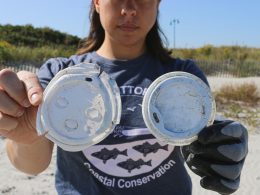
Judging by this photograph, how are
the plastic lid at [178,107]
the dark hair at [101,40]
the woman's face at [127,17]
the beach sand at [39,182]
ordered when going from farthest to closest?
the beach sand at [39,182] < the dark hair at [101,40] < the woman's face at [127,17] < the plastic lid at [178,107]

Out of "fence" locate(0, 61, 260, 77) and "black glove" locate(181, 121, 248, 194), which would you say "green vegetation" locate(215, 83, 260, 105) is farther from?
"black glove" locate(181, 121, 248, 194)

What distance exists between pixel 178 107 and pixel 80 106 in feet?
0.96

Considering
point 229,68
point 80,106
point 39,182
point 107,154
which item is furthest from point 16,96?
point 229,68

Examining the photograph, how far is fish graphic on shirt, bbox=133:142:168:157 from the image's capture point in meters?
1.44

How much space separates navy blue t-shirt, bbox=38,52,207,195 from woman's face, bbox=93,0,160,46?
17 cm

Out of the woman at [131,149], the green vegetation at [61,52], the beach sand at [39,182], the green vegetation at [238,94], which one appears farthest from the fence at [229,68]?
the woman at [131,149]

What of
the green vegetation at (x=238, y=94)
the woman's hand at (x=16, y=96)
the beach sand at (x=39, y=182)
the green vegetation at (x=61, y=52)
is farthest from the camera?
the green vegetation at (x=61, y=52)

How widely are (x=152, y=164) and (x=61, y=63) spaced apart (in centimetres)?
46

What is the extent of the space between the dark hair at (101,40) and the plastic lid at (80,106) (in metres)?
0.50

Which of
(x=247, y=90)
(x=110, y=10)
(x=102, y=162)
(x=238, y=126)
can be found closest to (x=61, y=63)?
(x=110, y=10)

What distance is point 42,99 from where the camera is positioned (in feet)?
3.52

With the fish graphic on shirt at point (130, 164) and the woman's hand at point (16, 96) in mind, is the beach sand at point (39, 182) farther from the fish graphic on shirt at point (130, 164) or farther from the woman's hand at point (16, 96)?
the woman's hand at point (16, 96)

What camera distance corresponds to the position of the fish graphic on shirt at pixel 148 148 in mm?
1437

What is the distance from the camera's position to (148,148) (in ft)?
4.74
